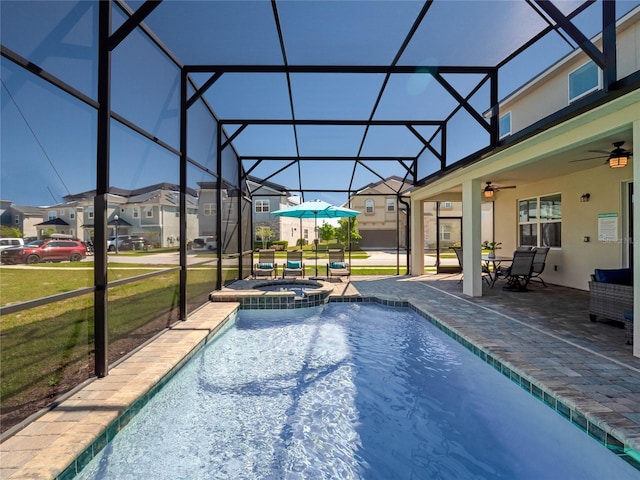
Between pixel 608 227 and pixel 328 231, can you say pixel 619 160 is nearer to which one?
pixel 608 227

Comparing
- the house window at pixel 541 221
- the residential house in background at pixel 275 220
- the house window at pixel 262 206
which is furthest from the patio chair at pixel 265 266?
the house window at pixel 262 206

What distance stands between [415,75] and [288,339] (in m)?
5.39

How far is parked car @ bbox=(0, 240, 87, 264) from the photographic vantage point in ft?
8.23

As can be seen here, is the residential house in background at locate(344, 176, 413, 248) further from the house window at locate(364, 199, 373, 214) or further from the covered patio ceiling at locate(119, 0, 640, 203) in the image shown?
the covered patio ceiling at locate(119, 0, 640, 203)

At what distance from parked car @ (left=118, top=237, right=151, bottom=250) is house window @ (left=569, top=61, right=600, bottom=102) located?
31.6ft

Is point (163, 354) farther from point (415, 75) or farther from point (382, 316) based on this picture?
point (415, 75)

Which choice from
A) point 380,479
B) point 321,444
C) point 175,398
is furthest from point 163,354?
point 380,479

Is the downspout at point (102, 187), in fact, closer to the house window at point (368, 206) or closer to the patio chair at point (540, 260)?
the patio chair at point (540, 260)

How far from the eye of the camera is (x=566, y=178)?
8.67 metres

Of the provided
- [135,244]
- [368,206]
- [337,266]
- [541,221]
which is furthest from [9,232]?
[368,206]

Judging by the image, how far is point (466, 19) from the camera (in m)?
4.59

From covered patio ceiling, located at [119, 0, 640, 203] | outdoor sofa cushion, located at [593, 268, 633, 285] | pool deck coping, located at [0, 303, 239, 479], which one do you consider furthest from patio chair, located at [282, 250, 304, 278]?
outdoor sofa cushion, located at [593, 268, 633, 285]

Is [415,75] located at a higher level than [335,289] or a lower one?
higher

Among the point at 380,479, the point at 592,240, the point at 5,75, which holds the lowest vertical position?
the point at 380,479
